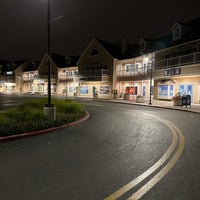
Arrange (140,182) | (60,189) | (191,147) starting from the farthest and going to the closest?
(191,147)
(140,182)
(60,189)

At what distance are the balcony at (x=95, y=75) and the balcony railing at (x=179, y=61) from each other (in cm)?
1126

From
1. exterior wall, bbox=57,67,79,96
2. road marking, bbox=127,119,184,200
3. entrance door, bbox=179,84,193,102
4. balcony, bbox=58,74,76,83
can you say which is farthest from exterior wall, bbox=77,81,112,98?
road marking, bbox=127,119,184,200

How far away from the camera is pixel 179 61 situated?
24.2 metres

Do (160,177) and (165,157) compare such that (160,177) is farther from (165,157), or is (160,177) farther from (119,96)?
(119,96)

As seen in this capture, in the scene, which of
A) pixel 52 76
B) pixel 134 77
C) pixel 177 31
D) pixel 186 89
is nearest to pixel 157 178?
pixel 186 89

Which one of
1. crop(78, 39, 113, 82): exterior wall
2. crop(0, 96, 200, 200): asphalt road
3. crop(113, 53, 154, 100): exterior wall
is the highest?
crop(78, 39, 113, 82): exterior wall

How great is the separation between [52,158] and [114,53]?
35.2m

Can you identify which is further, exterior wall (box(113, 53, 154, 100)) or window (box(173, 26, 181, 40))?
exterior wall (box(113, 53, 154, 100))

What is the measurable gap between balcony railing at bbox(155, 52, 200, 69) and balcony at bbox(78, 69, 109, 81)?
1126 centimetres

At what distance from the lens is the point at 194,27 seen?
27703 millimetres

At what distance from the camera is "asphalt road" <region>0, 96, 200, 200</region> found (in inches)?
143

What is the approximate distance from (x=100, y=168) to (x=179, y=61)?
74.0 feet

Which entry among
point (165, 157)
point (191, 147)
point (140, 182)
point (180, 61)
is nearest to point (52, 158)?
point (140, 182)

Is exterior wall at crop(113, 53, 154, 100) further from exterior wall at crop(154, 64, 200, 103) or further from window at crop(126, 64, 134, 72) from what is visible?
exterior wall at crop(154, 64, 200, 103)
